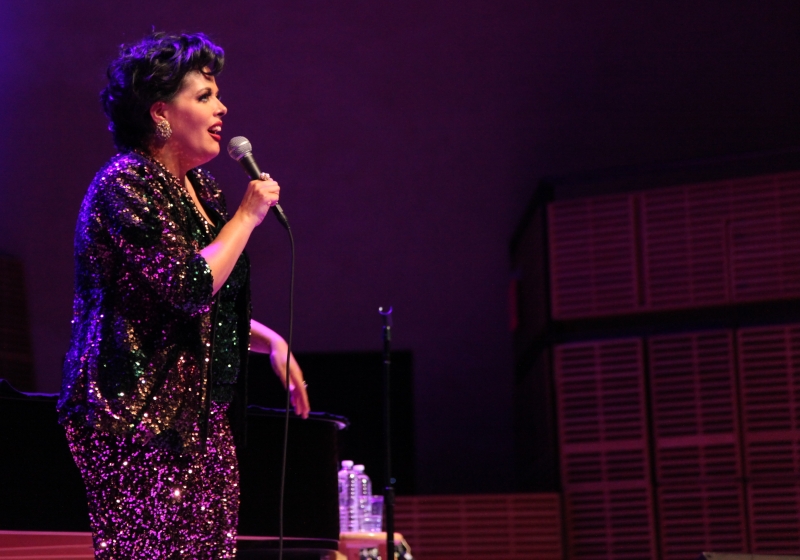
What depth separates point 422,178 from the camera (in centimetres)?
705

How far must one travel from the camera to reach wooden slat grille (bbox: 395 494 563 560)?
5.57 meters

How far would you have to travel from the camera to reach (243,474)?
10.1 feet

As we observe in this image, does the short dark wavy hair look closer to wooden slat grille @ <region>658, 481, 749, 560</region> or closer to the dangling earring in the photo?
the dangling earring

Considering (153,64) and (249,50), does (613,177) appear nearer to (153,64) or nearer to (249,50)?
(249,50)

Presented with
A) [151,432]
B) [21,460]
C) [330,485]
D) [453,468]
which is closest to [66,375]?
[151,432]

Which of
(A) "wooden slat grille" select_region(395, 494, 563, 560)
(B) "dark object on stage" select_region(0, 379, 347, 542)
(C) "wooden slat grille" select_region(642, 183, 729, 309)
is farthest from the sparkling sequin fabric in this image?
(C) "wooden slat grille" select_region(642, 183, 729, 309)

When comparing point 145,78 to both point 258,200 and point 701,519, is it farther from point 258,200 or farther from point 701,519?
point 701,519

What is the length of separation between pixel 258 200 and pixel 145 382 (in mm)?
385

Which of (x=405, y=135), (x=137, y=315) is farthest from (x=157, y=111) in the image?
(x=405, y=135)

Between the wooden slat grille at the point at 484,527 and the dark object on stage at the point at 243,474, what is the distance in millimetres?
2361

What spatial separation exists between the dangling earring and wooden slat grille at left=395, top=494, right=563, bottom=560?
13.3 ft

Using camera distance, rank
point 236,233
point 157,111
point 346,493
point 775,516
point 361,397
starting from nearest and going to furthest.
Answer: point 236,233, point 157,111, point 346,493, point 775,516, point 361,397

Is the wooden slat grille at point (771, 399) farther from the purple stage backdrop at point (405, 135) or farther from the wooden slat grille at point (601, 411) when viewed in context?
the purple stage backdrop at point (405, 135)

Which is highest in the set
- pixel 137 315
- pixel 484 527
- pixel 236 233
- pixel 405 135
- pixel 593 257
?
pixel 405 135
